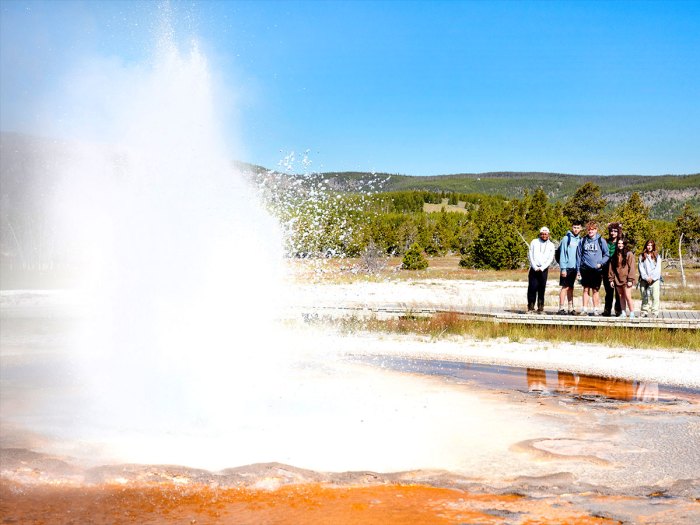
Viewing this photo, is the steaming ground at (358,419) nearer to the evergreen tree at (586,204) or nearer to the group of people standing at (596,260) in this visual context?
the group of people standing at (596,260)

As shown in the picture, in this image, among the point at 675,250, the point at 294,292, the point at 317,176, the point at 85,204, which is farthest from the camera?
the point at 675,250

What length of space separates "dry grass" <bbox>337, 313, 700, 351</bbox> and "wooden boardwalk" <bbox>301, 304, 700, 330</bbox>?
11 centimetres

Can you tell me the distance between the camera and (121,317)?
51.3 ft

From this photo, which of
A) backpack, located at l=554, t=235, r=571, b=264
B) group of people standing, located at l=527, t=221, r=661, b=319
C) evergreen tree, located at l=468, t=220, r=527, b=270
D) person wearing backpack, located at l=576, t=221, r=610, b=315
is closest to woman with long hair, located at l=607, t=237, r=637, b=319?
group of people standing, located at l=527, t=221, r=661, b=319

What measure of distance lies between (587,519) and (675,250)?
66243 mm

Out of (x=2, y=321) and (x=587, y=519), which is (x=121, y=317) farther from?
(x=587, y=519)

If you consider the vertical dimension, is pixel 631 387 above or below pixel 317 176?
below

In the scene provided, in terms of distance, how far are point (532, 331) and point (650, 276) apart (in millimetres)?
2310

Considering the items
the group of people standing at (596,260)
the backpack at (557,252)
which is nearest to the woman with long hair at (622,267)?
the group of people standing at (596,260)

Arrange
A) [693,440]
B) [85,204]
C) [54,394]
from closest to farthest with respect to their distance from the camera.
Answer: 1. [693,440]
2. [54,394]
3. [85,204]

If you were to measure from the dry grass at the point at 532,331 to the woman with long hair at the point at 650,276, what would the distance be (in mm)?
1004

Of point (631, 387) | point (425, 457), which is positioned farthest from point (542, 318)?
point (425, 457)

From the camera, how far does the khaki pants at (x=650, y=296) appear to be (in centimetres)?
1360

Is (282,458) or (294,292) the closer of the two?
(282,458)
